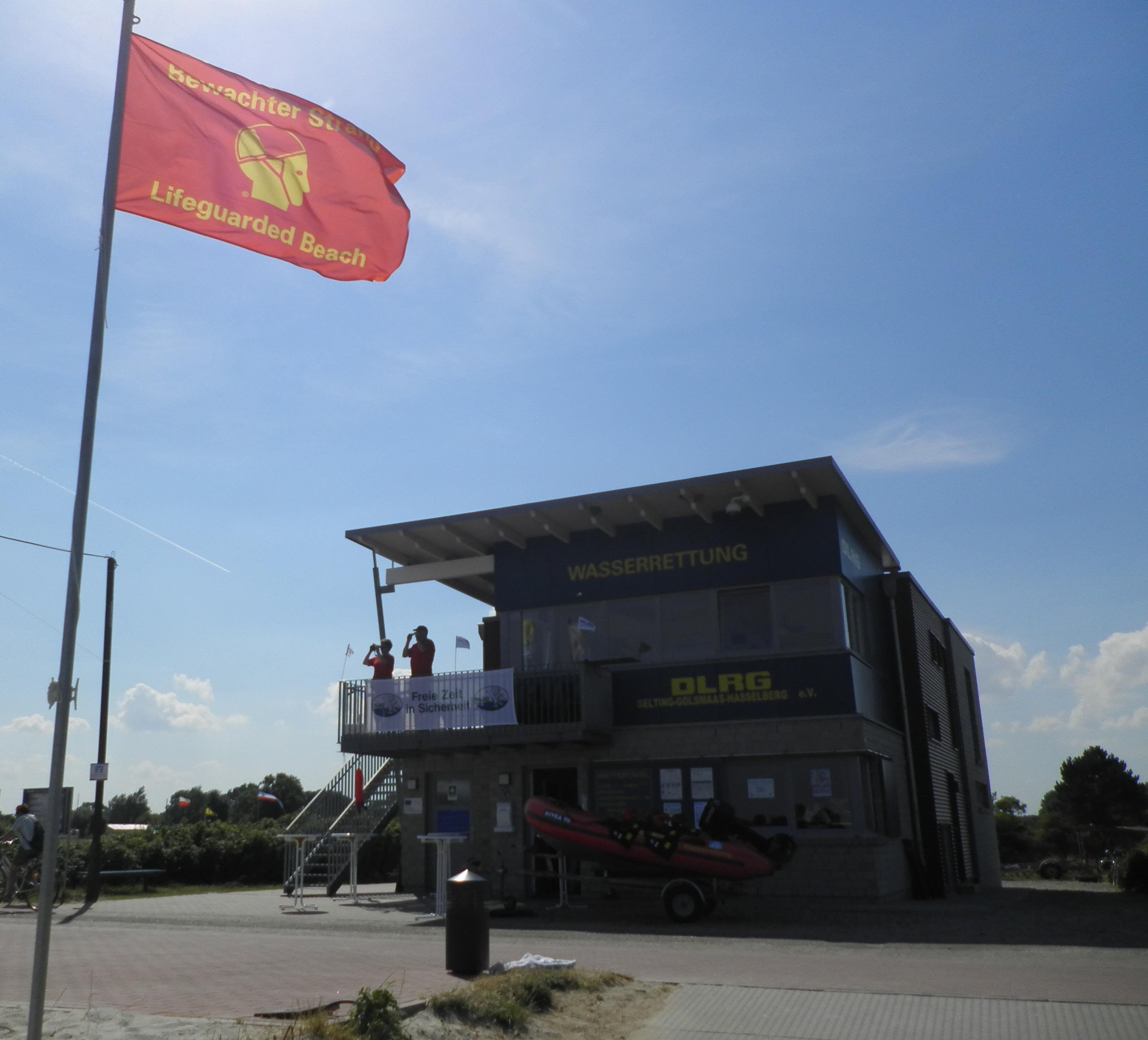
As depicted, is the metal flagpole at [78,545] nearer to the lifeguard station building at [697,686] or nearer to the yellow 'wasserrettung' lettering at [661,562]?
the lifeguard station building at [697,686]

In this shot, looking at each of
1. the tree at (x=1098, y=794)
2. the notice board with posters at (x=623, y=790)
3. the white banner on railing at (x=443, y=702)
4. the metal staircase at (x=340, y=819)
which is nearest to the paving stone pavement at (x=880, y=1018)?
the notice board with posters at (x=623, y=790)

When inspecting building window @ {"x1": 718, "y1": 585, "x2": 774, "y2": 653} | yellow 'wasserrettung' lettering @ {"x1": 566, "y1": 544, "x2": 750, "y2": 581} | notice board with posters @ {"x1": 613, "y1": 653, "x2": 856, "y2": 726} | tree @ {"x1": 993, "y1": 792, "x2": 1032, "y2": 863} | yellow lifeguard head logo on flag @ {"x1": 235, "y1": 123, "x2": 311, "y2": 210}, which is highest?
yellow lifeguard head logo on flag @ {"x1": 235, "y1": 123, "x2": 311, "y2": 210}

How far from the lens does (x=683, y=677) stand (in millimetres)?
19656

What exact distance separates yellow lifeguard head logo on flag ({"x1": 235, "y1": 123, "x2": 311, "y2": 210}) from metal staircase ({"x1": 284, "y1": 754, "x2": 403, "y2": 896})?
15.8 m

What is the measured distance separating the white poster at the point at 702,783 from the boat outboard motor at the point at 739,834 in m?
2.08

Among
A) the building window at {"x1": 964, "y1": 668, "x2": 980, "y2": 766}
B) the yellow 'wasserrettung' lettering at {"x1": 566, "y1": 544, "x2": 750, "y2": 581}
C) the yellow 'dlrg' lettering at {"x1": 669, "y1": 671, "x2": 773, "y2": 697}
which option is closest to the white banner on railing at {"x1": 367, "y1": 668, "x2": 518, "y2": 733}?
the yellow 'wasserrettung' lettering at {"x1": 566, "y1": 544, "x2": 750, "y2": 581}

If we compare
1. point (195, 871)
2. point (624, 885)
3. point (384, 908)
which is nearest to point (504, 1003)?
point (624, 885)

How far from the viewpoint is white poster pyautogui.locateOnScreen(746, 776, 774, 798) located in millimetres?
18578

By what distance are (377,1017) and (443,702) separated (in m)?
13.9

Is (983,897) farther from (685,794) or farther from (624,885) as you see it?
(624,885)

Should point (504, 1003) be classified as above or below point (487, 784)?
below

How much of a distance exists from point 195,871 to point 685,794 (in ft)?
53.0

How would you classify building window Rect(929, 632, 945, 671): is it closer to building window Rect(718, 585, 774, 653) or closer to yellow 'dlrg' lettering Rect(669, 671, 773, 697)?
building window Rect(718, 585, 774, 653)

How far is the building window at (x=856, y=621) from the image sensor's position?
19234 mm
